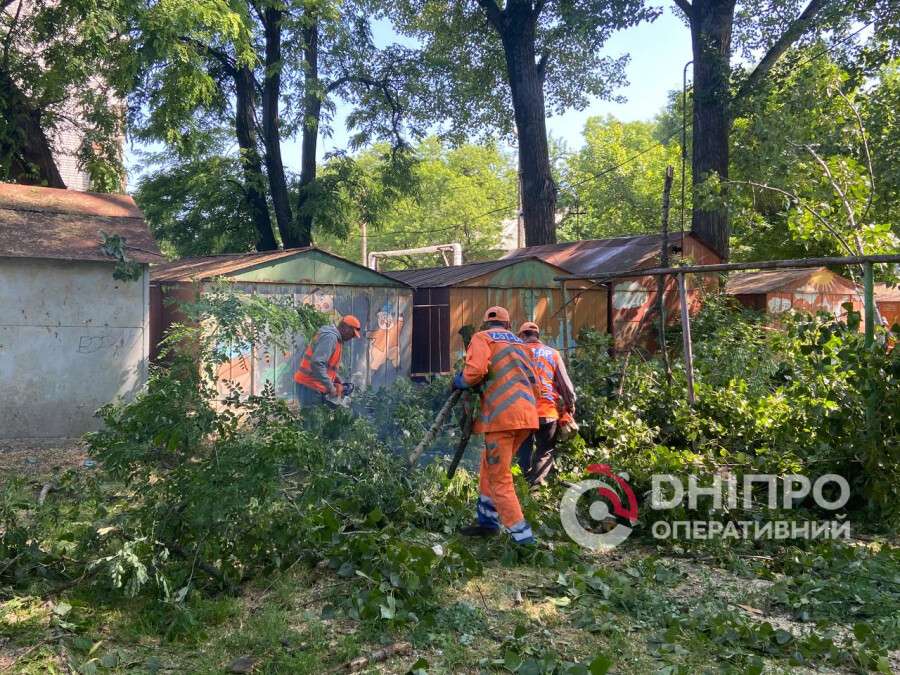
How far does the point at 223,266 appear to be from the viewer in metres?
11.9

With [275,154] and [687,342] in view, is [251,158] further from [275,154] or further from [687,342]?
[687,342]

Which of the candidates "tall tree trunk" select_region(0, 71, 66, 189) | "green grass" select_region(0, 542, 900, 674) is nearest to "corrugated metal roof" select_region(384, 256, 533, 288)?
"tall tree trunk" select_region(0, 71, 66, 189)

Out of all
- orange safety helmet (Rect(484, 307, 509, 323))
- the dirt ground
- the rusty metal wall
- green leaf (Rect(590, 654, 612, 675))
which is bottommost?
green leaf (Rect(590, 654, 612, 675))

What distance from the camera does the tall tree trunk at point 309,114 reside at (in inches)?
672

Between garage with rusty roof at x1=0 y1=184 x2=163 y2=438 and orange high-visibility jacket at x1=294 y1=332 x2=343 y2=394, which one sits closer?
orange high-visibility jacket at x1=294 y1=332 x2=343 y2=394

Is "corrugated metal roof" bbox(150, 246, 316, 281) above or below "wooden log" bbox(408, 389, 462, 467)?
above

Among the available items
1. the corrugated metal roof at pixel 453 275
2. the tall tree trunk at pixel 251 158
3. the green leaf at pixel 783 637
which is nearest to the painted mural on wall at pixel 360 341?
the corrugated metal roof at pixel 453 275

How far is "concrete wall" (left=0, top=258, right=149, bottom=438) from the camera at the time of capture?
9.38m

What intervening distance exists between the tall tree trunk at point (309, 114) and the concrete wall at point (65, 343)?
8327 mm

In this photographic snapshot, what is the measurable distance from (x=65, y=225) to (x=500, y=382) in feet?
23.0

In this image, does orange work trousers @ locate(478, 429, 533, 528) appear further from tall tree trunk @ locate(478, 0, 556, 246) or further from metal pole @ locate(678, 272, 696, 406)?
tall tree trunk @ locate(478, 0, 556, 246)

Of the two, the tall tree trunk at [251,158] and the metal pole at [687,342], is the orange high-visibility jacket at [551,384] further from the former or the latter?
the tall tree trunk at [251,158]

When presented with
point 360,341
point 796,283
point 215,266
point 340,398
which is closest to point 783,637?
point 340,398

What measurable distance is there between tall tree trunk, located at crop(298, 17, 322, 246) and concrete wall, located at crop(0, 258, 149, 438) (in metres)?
8.33
